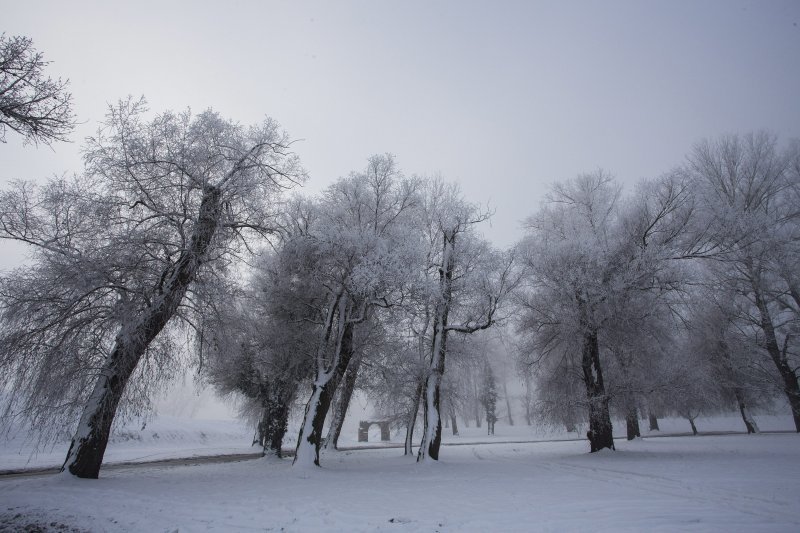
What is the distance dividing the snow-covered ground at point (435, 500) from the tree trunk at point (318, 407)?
717mm

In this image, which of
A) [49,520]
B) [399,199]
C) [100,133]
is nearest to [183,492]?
[49,520]

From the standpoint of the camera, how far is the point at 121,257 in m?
10.4

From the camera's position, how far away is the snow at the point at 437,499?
645 centimetres

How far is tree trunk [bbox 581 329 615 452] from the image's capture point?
16000 millimetres

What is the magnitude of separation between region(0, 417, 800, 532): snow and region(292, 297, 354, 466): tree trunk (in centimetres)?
82

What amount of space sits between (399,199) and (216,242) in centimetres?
856

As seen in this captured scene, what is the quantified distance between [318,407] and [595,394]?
38.0 feet

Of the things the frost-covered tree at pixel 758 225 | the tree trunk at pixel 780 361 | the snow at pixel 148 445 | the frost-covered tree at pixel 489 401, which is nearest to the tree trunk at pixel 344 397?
the snow at pixel 148 445

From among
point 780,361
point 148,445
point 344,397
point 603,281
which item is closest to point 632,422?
point 780,361

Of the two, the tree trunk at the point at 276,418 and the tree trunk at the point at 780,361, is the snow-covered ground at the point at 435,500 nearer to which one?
the tree trunk at the point at 276,418

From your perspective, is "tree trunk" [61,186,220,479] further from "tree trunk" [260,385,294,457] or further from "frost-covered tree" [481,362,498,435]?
"frost-covered tree" [481,362,498,435]

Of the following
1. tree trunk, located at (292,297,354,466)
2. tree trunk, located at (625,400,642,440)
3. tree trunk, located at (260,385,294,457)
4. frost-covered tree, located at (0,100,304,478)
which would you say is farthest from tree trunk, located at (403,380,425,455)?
frost-covered tree, located at (0,100,304,478)

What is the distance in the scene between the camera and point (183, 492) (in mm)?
9547

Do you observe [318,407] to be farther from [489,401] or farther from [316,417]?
[489,401]
